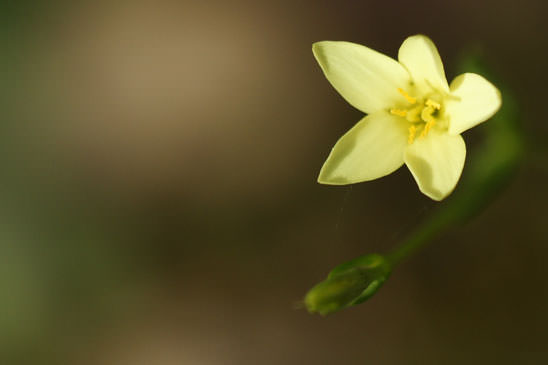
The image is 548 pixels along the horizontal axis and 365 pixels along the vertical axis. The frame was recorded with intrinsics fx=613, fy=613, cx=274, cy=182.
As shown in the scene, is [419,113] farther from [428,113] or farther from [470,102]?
[470,102]

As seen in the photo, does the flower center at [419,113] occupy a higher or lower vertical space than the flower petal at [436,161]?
higher

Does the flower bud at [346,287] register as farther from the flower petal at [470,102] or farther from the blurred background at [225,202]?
the blurred background at [225,202]

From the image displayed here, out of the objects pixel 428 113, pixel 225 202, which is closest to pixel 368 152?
pixel 428 113

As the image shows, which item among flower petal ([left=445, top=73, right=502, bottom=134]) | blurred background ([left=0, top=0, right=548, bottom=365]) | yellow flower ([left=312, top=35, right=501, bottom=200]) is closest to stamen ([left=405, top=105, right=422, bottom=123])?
yellow flower ([left=312, top=35, right=501, bottom=200])

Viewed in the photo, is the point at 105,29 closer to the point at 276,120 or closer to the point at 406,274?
the point at 276,120

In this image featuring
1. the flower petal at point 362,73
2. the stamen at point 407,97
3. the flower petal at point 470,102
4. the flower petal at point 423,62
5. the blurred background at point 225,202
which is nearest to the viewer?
the flower petal at point 470,102

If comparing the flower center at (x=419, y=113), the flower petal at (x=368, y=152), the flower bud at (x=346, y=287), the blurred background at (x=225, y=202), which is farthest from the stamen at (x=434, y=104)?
the blurred background at (x=225, y=202)

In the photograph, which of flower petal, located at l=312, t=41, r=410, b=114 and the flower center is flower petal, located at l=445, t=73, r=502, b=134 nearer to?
the flower center
